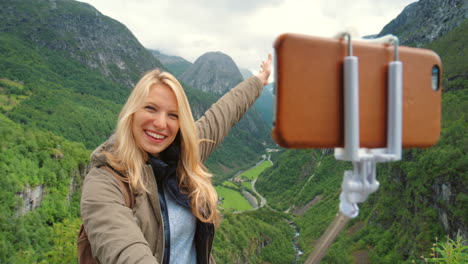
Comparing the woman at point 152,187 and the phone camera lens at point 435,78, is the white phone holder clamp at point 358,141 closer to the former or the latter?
the phone camera lens at point 435,78

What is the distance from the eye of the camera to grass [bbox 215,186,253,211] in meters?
80.6

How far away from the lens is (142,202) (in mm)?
1858

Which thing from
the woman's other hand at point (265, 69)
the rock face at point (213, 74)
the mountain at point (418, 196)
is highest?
the rock face at point (213, 74)

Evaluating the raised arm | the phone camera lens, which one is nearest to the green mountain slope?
the raised arm

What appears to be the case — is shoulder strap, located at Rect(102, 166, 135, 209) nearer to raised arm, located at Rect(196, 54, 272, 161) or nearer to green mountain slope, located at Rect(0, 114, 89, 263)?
raised arm, located at Rect(196, 54, 272, 161)

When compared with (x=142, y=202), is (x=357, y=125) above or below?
above

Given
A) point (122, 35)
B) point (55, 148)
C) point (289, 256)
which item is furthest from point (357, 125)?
point (122, 35)

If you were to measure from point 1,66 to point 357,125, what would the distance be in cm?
9215

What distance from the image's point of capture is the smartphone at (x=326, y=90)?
1.02 m

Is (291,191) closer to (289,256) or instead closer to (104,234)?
(289,256)

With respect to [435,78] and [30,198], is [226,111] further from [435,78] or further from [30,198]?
[30,198]

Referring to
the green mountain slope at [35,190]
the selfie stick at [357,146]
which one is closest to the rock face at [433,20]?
the green mountain slope at [35,190]

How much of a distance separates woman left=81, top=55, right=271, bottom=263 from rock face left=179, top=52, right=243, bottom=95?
17757 centimetres

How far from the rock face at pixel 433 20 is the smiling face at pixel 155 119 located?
7529 centimetres
